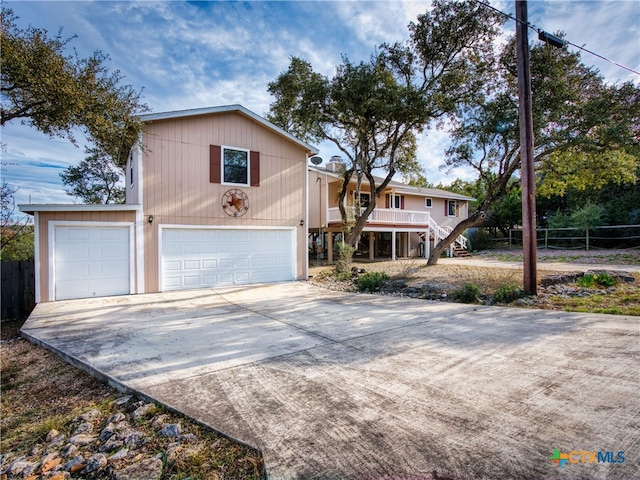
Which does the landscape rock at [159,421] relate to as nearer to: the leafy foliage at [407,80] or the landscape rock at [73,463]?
the landscape rock at [73,463]

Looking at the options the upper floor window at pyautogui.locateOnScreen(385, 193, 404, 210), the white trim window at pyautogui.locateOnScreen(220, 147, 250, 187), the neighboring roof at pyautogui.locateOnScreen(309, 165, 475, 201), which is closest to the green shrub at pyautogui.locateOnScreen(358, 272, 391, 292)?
the white trim window at pyautogui.locateOnScreen(220, 147, 250, 187)

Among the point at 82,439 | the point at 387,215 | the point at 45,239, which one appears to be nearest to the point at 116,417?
the point at 82,439

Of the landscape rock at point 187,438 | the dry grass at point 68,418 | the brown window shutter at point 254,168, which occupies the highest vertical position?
the brown window shutter at point 254,168

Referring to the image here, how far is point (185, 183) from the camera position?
996 cm

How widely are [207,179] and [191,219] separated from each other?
1.36 meters

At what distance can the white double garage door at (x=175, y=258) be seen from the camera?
8391 millimetres

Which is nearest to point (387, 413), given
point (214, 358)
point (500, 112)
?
point (214, 358)

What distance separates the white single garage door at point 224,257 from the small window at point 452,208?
17589 mm

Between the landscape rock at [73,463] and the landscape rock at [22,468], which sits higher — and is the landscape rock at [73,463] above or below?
above

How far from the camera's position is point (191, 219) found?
9.98 meters

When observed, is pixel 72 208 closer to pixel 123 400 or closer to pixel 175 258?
pixel 175 258

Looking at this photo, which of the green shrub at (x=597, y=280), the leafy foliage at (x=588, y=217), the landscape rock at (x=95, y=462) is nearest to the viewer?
the landscape rock at (x=95, y=462)

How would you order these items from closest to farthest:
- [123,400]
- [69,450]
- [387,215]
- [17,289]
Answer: [69,450], [123,400], [17,289], [387,215]

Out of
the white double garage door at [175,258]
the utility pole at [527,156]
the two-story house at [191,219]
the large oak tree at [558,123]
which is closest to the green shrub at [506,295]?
the utility pole at [527,156]
